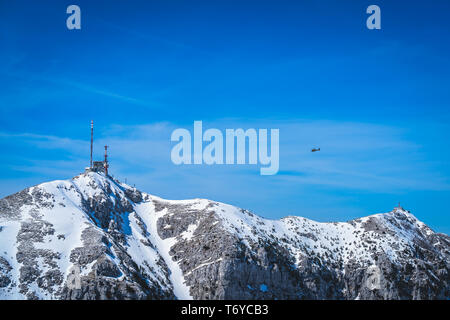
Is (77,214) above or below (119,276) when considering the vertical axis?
above

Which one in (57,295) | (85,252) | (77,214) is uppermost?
(77,214)

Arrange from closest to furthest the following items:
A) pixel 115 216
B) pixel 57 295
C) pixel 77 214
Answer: pixel 57 295 → pixel 77 214 → pixel 115 216

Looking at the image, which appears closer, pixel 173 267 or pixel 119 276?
pixel 119 276
